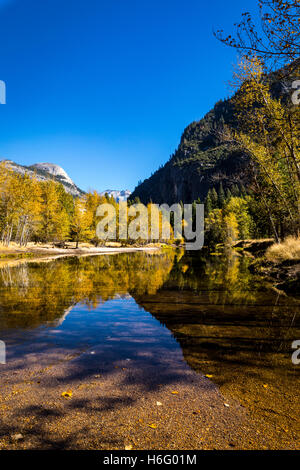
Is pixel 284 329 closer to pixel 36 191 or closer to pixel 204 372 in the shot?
pixel 204 372

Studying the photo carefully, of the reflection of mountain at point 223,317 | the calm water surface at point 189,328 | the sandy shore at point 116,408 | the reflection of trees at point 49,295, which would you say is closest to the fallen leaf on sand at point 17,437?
the sandy shore at point 116,408

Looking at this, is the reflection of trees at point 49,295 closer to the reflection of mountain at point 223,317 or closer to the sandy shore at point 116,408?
the reflection of mountain at point 223,317

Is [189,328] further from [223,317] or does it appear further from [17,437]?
[17,437]

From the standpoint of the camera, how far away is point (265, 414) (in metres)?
3.13

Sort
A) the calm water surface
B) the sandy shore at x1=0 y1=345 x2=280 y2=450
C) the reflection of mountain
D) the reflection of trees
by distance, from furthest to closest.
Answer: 1. the reflection of trees
2. the reflection of mountain
3. the calm water surface
4. the sandy shore at x1=0 y1=345 x2=280 y2=450

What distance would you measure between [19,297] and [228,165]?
7325 inches

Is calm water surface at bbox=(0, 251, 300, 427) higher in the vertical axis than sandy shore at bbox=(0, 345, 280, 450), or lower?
lower

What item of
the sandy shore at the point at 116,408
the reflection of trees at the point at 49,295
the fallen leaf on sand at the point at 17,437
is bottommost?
the reflection of trees at the point at 49,295

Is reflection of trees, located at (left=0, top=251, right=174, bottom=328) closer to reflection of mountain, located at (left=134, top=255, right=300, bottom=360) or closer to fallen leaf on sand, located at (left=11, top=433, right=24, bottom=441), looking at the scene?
reflection of mountain, located at (left=134, top=255, right=300, bottom=360)

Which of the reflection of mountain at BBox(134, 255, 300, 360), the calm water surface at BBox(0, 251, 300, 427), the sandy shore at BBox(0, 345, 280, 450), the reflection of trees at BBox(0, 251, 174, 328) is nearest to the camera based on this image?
the sandy shore at BBox(0, 345, 280, 450)

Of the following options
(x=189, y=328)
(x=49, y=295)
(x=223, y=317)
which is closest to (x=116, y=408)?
(x=189, y=328)

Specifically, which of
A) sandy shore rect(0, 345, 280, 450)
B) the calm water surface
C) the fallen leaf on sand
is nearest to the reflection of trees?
the calm water surface

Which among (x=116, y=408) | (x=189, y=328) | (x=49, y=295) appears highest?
(x=116, y=408)
